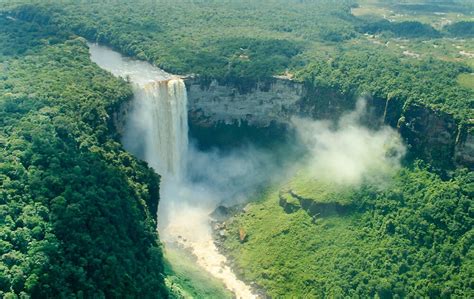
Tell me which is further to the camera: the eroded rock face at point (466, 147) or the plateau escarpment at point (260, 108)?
the plateau escarpment at point (260, 108)

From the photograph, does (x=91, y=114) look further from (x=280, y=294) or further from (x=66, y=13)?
(x=66, y=13)

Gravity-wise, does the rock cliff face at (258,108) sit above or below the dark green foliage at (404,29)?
below

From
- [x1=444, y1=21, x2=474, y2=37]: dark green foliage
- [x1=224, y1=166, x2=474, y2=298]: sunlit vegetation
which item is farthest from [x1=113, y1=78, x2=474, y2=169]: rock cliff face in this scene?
[x1=444, y1=21, x2=474, y2=37]: dark green foliage

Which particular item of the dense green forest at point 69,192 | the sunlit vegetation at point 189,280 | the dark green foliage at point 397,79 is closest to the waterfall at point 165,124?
the dense green forest at point 69,192

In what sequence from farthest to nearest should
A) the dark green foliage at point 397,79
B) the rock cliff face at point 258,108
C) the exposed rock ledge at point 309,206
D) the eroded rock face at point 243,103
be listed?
the eroded rock face at point 243,103 → the rock cliff face at point 258,108 → the dark green foliage at point 397,79 → the exposed rock ledge at point 309,206

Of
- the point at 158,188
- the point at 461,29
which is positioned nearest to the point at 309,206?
the point at 158,188

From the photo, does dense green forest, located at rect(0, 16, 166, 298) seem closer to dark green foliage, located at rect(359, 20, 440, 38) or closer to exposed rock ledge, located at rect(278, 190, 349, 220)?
exposed rock ledge, located at rect(278, 190, 349, 220)

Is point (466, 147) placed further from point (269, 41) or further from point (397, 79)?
point (269, 41)

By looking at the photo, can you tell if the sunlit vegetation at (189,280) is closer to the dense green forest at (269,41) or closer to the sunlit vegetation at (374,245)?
the sunlit vegetation at (374,245)
